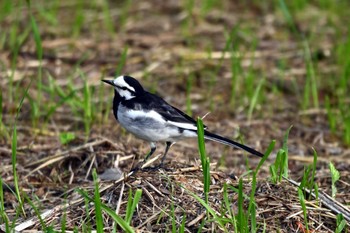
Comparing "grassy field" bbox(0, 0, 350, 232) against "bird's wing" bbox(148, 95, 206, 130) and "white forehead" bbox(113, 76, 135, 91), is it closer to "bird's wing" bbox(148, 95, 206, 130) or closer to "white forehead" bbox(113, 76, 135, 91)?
"bird's wing" bbox(148, 95, 206, 130)

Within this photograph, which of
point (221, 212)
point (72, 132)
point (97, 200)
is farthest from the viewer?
point (72, 132)

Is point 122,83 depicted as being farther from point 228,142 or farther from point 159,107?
point 228,142

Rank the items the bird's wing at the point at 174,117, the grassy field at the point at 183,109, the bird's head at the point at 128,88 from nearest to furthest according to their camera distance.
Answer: the grassy field at the point at 183,109 < the bird's wing at the point at 174,117 < the bird's head at the point at 128,88

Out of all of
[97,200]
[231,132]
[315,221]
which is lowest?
[231,132]

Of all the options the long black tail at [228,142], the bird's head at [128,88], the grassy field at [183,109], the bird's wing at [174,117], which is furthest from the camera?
the bird's head at [128,88]

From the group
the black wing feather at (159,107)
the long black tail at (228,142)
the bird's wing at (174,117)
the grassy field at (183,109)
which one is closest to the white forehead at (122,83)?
the black wing feather at (159,107)

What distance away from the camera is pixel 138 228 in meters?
4.70

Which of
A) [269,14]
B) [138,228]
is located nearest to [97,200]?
[138,228]

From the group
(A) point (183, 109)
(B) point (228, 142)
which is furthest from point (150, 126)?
(A) point (183, 109)

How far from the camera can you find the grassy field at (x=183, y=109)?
16.1 ft

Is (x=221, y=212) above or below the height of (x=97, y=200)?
below

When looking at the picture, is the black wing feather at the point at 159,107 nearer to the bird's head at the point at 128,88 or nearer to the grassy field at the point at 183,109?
the bird's head at the point at 128,88

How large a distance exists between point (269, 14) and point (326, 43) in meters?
1.16

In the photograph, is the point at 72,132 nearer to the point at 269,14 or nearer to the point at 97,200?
the point at 97,200
